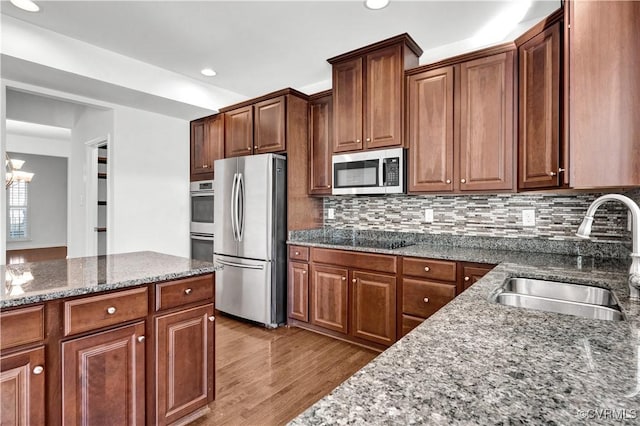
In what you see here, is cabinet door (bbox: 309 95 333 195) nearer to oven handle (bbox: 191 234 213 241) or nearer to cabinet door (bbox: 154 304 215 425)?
oven handle (bbox: 191 234 213 241)

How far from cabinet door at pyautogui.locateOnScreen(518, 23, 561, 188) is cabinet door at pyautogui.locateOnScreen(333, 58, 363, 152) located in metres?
1.29

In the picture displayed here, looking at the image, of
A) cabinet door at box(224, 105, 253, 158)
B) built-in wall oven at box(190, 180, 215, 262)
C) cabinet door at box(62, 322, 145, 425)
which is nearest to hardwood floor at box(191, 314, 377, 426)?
cabinet door at box(62, 322, 145, 425)

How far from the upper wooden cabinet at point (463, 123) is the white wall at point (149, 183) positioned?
10.2 feet

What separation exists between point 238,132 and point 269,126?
55 centimetres

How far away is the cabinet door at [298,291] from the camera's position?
3.32m

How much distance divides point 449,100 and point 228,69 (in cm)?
234

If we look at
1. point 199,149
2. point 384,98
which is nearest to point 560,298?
point 384,98

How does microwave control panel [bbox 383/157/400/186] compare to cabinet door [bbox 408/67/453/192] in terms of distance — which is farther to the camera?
microwave control panel [bbox 383/157/400/186]

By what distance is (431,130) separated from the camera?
2.75 m

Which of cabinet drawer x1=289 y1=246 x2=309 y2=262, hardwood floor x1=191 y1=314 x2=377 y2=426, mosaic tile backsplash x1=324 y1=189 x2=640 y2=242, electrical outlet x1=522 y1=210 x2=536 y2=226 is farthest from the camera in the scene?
cabinet drawer x1=289 y1=246 x2=309 y2=262

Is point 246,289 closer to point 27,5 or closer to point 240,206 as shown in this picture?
point 240,206

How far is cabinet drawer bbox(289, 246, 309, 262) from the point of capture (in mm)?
3320

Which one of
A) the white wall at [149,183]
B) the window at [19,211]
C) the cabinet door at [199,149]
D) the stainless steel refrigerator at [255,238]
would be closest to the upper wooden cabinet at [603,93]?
the stainless steel refrigerator at [255,238]

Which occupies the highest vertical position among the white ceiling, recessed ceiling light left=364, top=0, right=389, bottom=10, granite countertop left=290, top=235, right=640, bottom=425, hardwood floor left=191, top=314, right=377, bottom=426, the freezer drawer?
the white ceiling
